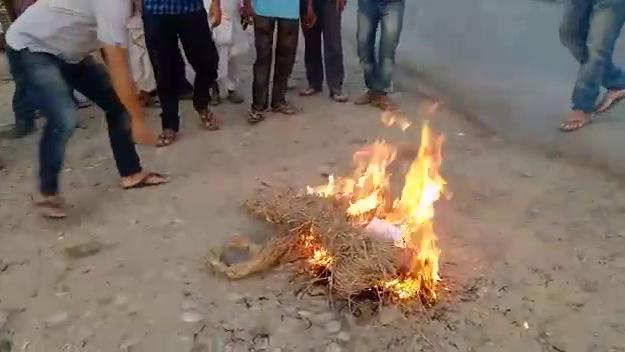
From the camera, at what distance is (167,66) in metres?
5.33

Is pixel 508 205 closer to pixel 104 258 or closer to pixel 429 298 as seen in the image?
pixel 429 298

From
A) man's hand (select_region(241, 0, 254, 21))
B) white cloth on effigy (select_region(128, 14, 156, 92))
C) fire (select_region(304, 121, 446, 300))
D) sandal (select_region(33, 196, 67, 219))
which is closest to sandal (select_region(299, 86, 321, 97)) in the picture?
man's hand (select_region(241, 0, 254, 21))

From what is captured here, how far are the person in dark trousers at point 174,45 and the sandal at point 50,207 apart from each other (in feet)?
4.28

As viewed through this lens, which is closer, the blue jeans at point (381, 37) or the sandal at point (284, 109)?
the blue jeans at point (381, 37)

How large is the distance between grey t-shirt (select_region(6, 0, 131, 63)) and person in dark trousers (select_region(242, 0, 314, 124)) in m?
1.78

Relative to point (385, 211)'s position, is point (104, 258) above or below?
below

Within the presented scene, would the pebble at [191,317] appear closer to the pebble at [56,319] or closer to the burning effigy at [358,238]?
the burning effigy at [358,238]

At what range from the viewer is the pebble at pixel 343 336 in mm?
3021

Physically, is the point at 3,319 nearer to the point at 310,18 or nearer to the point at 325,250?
the point at 325,250

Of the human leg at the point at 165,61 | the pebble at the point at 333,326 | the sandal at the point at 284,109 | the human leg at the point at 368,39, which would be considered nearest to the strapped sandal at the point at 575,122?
the human leg at the point at 368,39

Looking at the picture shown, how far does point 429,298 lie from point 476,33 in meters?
5.99

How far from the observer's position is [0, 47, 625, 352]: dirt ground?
3.05 m

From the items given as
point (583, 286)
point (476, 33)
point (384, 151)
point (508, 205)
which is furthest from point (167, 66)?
point (476, 33)

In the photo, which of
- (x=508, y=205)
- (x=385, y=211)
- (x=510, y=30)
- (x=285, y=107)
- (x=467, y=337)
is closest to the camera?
(x=467, y=337)
